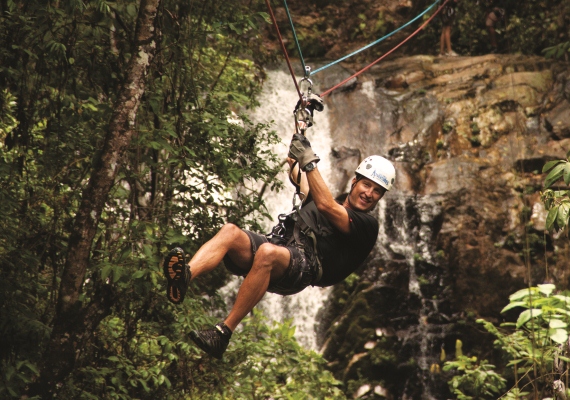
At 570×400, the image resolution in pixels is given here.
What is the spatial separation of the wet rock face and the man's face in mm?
4819

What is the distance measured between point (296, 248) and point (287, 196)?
7.40m

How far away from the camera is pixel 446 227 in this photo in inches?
428

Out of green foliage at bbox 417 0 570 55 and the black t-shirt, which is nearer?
the black t-shirt

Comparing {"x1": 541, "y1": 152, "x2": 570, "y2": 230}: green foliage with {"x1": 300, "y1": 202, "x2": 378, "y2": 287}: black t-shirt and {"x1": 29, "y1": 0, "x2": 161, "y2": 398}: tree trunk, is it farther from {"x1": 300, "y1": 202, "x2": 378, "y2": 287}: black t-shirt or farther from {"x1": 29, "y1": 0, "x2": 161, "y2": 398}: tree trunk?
{"x1": 29, "y1": 0, "x2": 161, "y2": 398}: tree trunk

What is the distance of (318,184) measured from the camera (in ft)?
14.7

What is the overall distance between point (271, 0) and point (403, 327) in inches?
216

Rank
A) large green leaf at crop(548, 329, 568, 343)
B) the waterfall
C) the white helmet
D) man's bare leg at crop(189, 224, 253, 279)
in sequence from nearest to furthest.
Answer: man's bare leg at crop(189, 224, 253, 279), the white helmet, large green leaf at crop(548, 329, 568, 343), the waterfall

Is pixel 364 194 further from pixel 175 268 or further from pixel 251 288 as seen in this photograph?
pixel 175 268

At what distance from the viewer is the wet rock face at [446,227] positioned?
10273mm

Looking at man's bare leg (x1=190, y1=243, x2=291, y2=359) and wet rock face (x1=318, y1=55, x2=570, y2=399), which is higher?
wet rock face (x1=318, y1=55, x2=570, y2=399)

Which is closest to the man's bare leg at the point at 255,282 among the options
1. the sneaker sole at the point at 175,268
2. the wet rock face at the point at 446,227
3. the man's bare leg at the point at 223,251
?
the man's bare leg at the point at 223,251

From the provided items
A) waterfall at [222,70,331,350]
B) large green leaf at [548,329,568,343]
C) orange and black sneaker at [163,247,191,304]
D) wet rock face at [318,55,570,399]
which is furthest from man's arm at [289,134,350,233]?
wet rock face at [318,55,570,399]

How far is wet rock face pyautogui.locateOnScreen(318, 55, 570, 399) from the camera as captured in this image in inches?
404

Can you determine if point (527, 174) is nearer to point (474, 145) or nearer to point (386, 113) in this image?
point (474, 145)
